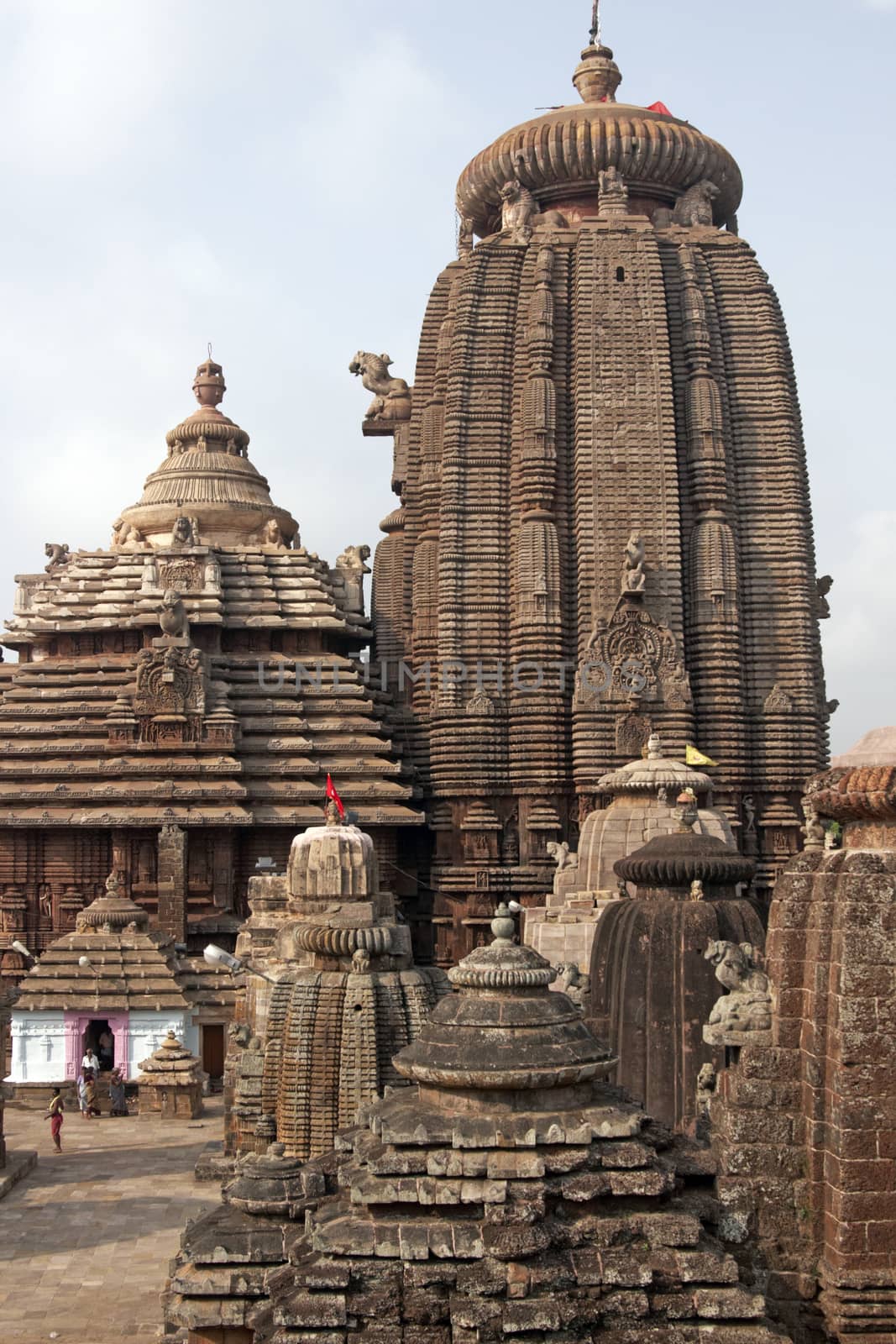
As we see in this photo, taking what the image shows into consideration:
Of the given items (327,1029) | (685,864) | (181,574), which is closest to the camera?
(685,864)

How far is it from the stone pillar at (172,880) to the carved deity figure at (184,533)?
10.3 metres

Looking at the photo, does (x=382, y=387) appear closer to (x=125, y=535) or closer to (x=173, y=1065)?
(x=125, y=535)

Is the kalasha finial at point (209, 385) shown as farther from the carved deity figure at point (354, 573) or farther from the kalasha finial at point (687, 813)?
the kalasha finial at point (687, 813)

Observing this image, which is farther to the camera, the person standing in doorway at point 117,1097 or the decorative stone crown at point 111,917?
the decorative stone crown at point 111,917

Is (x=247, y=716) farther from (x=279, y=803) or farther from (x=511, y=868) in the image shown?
(x=511, y=868)

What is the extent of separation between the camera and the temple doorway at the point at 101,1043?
116ft

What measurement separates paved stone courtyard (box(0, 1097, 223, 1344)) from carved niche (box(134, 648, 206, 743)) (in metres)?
14.0

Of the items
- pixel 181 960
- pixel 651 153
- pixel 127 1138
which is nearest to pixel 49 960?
pixel 181 960

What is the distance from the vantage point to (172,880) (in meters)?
43.4

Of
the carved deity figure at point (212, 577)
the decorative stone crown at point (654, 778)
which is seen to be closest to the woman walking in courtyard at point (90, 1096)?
the decorative stone crown at point (654, 778)

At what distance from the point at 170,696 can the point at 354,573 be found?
9.23 m

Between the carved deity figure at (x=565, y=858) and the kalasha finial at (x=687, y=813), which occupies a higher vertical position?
the kalasha finial at (x=687, y=813)

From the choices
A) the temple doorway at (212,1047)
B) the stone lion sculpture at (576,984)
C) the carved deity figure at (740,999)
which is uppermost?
the carved deity figure at (740,999)

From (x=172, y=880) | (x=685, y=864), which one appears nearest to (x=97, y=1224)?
(x=685, y=864)
